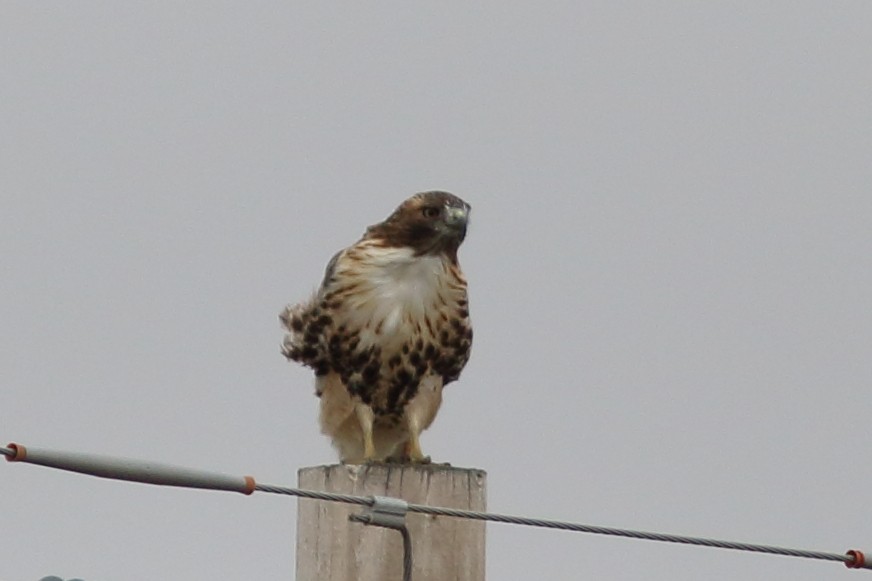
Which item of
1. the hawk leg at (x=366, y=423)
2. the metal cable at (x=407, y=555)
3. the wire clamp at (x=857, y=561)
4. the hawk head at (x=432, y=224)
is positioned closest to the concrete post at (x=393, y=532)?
the metal cable at (x=407, y=555)

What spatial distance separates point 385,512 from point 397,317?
8.13ft

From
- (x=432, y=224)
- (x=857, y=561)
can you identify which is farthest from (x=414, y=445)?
(x=857, y=561)

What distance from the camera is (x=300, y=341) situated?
974 cm

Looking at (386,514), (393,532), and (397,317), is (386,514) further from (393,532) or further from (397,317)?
(397,317)

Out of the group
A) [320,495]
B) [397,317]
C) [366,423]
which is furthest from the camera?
[366,423]

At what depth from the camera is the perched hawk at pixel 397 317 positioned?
9.38 m

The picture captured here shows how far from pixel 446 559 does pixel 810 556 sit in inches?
47.9

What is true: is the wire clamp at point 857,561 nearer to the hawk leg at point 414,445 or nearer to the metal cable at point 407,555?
the metal cable at point 407,555

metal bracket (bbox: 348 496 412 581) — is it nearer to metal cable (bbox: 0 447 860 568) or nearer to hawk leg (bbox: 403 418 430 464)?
metal cable (bbox: 0 447 860 568)

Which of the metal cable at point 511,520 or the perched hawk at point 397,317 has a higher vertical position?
the perched hawk at point 397,317

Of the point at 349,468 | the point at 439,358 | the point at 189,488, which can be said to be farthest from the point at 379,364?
the point at 189,488

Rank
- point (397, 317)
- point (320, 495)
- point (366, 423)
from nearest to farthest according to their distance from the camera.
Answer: point (320, 495), point (397, 317), point (366, 423)

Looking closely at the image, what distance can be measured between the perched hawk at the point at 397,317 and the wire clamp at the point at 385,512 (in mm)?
2443

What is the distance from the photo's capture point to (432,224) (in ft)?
30.9
